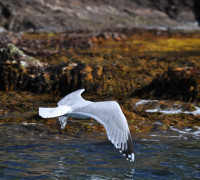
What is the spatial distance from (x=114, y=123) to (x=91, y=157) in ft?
2.69

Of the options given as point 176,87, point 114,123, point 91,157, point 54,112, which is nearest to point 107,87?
point 176,87

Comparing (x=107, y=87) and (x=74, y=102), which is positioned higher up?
(x=107, y=87)

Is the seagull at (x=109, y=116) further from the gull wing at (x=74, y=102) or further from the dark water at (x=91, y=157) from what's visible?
the dark water at (x=91, y=157)

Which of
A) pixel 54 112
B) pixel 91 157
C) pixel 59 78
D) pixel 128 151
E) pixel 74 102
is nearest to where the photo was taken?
pixel 128 151

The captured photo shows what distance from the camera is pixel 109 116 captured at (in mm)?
6566

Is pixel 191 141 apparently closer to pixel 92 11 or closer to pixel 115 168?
pixel 115 168

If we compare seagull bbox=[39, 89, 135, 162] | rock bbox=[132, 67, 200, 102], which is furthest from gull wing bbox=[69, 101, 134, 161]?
rock bbox=[132, 67, 200, 102]

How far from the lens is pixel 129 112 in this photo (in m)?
8.95

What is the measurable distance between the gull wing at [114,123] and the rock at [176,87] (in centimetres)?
378

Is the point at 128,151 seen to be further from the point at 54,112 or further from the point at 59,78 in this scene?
the point at 59,78

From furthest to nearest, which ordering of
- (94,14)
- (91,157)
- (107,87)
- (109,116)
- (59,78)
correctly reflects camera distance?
1. (94,14)
2. (59,78)
3. (107,87)
4. (91,157)
5. (109,116)

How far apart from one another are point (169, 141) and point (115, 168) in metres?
1.70

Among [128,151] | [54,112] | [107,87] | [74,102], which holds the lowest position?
[128,151]

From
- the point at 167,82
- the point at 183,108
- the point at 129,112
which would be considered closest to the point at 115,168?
the point at 129,112
